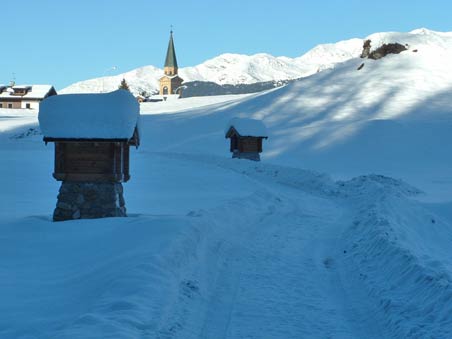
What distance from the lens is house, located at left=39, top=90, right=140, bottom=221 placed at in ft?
54.6

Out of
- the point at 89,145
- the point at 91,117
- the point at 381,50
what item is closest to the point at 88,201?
the point at 89,145

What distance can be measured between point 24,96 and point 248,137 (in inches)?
2649

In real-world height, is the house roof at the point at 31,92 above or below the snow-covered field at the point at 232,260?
above

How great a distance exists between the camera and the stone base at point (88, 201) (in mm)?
16656

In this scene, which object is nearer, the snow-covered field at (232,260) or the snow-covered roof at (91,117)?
the snow-covered field at (232,260)

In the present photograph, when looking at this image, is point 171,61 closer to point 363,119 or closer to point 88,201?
point 363,119

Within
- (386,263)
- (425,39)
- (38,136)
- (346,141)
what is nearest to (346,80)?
(425,39)

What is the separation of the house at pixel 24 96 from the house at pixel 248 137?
63.3 metres

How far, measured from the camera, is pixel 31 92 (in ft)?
335

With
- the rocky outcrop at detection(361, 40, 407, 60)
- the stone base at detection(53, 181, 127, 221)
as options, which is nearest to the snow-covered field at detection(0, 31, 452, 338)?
the stone base at detection(53, 181, 127, 221)

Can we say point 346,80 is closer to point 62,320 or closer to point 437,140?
point 437,140

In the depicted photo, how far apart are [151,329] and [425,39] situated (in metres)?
89.8

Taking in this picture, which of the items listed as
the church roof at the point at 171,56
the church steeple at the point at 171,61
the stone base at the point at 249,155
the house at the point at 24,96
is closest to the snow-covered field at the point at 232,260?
the stone base at the point at 249,155

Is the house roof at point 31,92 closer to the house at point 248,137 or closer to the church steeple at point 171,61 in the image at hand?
the house at point 248,137
